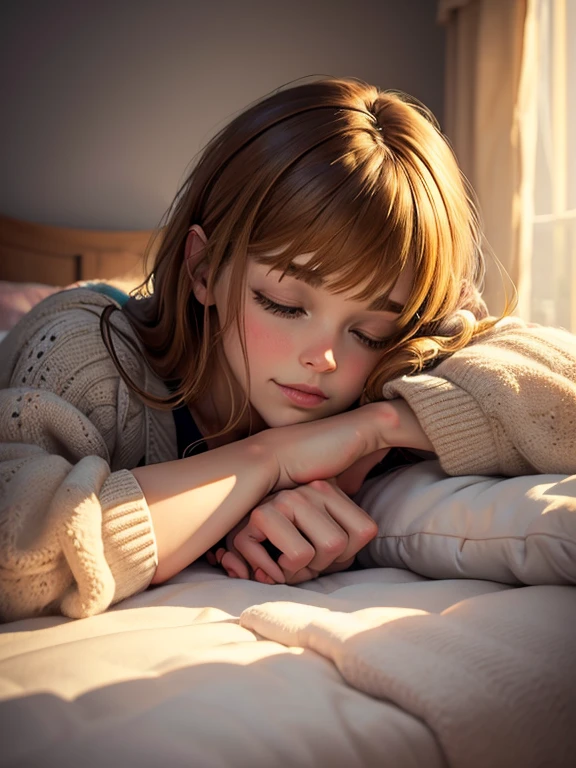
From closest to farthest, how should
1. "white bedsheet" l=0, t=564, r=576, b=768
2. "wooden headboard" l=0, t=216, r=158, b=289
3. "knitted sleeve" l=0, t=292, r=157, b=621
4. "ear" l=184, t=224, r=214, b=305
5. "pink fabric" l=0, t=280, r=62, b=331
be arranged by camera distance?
"white bedsheet" l=0, t=564, r=576, b=768 → "knitted sleeve" l=0, t=292, r=157, b=621 → "ear" l=184, t=224, r=214, b=305 → "pink fabric" l=0, t=280, r=62, b=331 → "wooden headboard" l=0, t=216, r=158, b=289

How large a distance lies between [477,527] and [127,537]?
1.33 feet

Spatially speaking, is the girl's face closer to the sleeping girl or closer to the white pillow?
the sleeping girl

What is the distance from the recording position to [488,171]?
10.2 feet

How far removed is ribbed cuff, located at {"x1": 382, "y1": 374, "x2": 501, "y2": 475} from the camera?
3.57 ft

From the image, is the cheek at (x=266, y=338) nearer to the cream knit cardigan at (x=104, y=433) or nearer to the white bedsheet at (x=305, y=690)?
the cream knit cardigan at (x=104, y=433)

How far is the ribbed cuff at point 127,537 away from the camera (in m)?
0.87

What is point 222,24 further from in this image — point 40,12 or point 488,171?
point 488,171

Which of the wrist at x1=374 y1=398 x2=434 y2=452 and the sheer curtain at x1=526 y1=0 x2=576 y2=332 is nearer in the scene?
the wrist at x1=374 y1=398 x2=434 y2=452

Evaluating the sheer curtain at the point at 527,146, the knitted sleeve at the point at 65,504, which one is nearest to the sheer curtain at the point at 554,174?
the sheer curtain at the point at 527,146

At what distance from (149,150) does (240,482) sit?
9.83ft

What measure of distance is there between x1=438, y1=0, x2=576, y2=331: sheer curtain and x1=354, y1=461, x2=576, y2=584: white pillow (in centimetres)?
173

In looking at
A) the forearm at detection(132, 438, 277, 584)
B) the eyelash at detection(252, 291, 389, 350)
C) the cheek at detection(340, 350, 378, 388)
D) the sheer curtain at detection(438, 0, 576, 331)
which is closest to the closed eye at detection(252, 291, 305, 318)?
the eyelash at detection(252, 291, 389, 350)

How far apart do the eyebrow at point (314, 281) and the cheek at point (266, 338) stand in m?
0.08

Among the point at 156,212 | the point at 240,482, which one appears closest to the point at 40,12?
the point at 156,212
